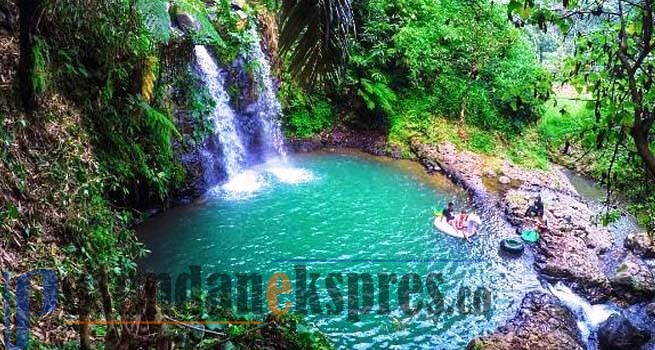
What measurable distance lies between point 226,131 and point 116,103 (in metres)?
5.32

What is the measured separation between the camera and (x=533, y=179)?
1297 centimetres

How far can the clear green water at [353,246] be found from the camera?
716cm

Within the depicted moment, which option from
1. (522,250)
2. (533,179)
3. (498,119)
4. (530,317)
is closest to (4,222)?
(530,317)

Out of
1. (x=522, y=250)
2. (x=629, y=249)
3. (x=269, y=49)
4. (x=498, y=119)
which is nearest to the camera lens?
(x=522, y=250)

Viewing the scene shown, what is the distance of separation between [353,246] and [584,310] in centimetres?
397

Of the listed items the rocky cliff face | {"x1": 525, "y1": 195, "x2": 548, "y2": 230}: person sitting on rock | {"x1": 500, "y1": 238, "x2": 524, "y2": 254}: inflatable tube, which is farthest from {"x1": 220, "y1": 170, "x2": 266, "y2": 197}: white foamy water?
{"x1": 525, "y1": 195, "x2": 548, "y2": 230}: person sitting on rock

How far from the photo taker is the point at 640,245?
9.85 m

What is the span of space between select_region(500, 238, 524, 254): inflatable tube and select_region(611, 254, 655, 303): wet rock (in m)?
1.59

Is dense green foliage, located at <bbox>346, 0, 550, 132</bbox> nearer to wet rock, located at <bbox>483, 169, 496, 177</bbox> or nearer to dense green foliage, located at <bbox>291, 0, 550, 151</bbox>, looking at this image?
dense green foliage, located at <bbox>291, 0, 550, 151</bbox>

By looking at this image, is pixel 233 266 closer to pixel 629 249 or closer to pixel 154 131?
pixel 154 131

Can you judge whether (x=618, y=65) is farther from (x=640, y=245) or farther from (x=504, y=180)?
(x=504, y=180)

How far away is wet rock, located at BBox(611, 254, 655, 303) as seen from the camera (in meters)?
8.36

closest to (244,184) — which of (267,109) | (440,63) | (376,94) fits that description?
(267,109)

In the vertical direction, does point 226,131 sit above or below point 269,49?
below
